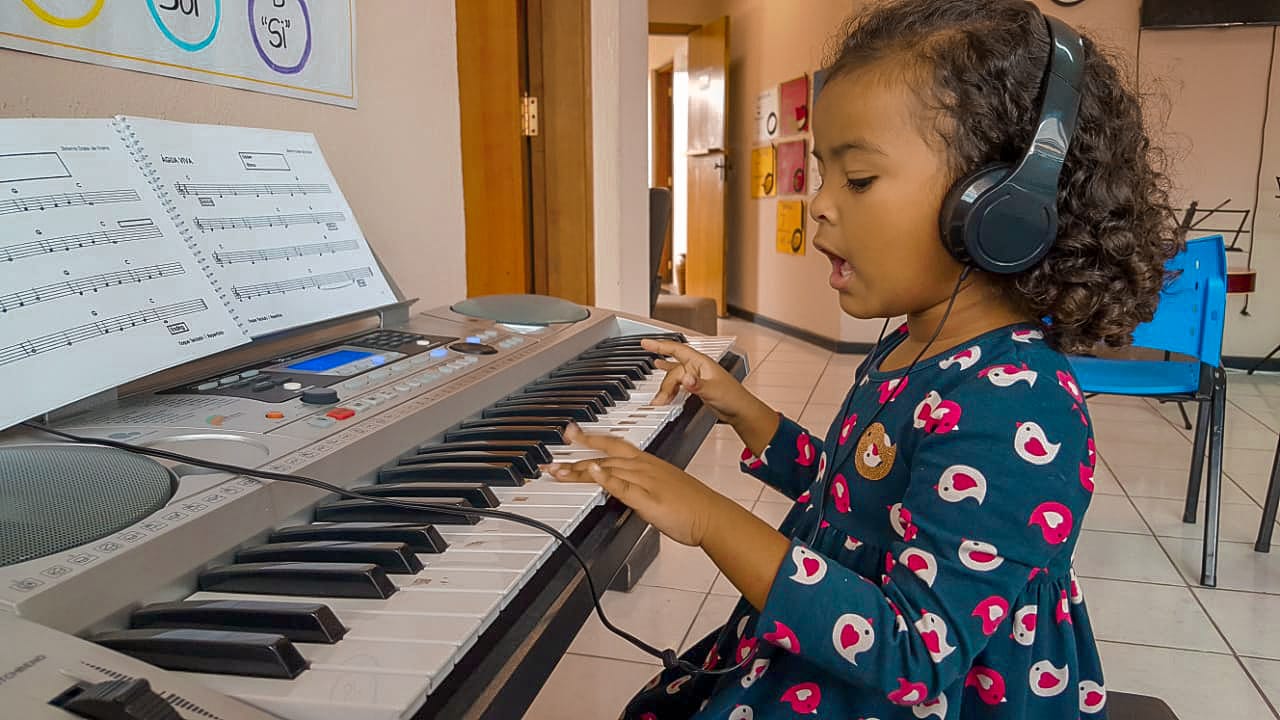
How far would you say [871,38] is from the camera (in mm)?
963

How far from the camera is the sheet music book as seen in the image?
2.74 feet

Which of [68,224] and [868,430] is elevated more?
[68,224]

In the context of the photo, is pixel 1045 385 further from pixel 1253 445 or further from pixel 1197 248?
pixel 1253 445

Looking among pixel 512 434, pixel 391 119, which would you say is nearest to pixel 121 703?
pixel 512 434

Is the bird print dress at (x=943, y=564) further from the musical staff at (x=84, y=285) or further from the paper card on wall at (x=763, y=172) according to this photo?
the paper card on wall at (x=763, y=172)

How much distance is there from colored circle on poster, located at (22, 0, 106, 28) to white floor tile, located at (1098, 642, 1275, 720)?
87.3 inches

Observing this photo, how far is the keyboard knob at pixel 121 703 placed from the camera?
416 millimetres

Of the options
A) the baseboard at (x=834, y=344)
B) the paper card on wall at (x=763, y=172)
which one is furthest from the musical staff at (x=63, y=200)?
the paper card on wall at (x=763, y=172)

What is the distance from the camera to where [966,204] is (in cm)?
87

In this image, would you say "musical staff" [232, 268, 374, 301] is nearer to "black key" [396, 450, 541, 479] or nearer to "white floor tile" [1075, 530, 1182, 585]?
"black key" [396, 450, 541, 479]

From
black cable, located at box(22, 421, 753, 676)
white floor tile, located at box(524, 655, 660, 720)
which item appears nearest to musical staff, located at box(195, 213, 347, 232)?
black cable, located at box(22, 421, 753, 676)

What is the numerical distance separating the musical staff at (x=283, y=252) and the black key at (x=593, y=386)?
34 centimetres

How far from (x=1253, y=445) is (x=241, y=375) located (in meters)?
4.21

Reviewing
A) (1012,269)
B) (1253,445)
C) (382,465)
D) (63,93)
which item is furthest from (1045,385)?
(1253,445)
